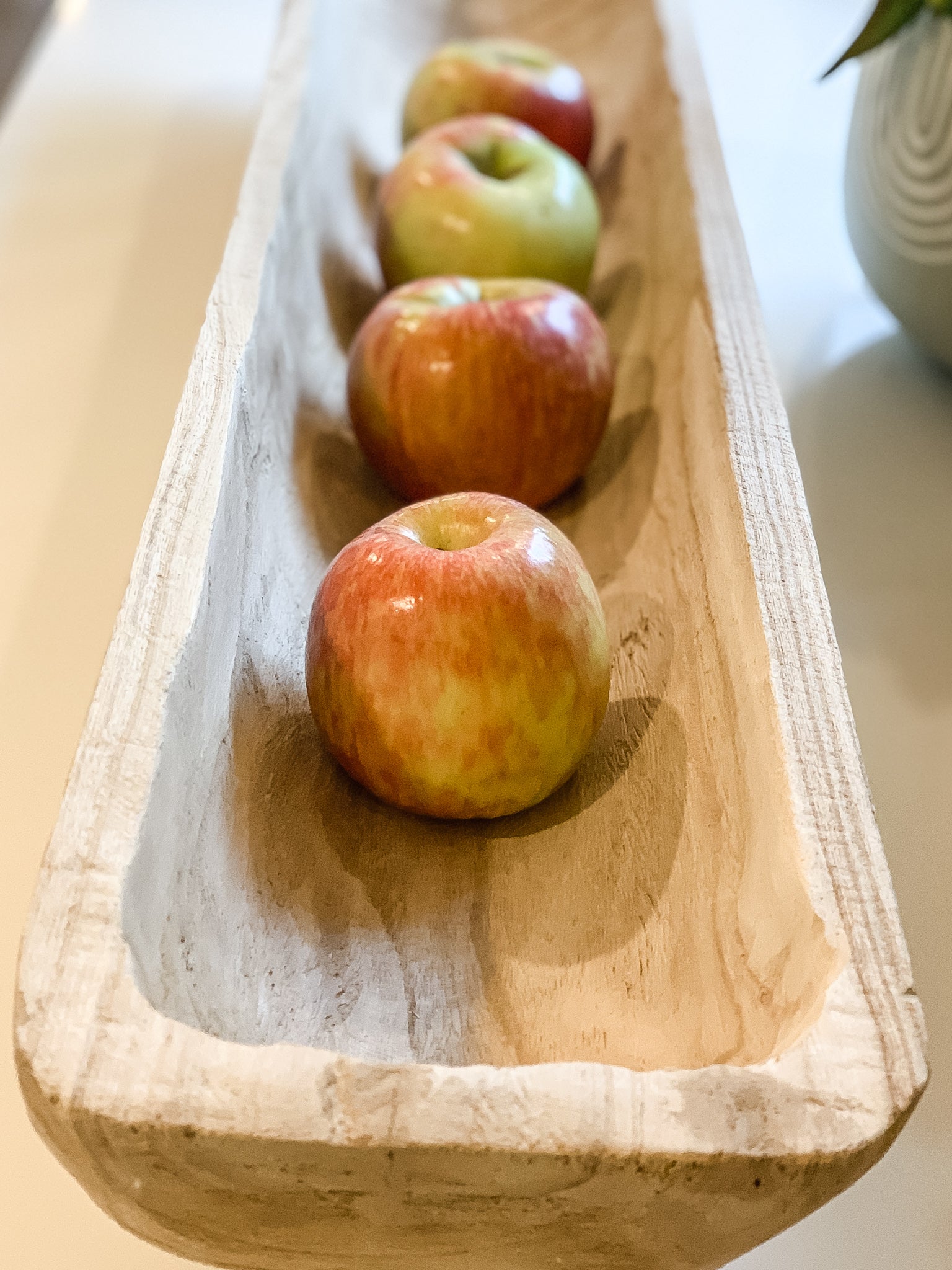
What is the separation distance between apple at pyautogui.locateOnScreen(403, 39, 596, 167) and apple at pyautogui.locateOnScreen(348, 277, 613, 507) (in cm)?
36

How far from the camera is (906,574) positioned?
0.77 m

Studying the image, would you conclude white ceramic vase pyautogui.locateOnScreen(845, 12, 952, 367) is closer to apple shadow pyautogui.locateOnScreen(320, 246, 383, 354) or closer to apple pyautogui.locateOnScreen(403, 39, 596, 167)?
apple pyautogui.locateOnScreen(403, 39, 596, 167)

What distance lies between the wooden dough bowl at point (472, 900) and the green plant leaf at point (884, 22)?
0.43ft

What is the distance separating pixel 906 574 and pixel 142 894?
58cm

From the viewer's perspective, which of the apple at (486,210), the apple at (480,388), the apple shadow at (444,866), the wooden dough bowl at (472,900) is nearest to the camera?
the wooden dough bowl at (472,900)

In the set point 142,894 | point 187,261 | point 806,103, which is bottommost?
point 187,261

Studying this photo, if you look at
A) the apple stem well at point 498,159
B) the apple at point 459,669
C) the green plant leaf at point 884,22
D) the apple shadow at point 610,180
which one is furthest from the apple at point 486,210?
the apple at point 459,669

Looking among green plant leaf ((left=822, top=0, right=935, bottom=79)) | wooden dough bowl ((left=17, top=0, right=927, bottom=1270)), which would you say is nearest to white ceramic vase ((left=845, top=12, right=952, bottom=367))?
green plant leaf ((left=822, top=0, right=935, bottom=79))

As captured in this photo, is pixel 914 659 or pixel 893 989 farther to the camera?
pixel 914 659

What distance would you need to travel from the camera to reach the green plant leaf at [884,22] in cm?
77

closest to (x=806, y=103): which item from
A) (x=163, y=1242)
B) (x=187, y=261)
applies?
(x=187, y=261)

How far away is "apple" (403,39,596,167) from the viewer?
1003 millimetres

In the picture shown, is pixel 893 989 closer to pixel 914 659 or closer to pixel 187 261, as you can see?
pixel 914 659

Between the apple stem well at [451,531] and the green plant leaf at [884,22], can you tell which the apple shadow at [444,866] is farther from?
the green plant leaf at [884,22]
